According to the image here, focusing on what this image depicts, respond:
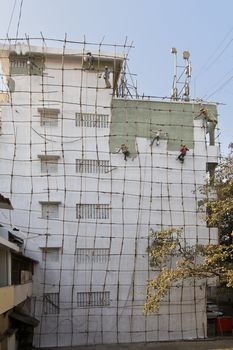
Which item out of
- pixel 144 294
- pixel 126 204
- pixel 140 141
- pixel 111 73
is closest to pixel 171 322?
pixel 144 294

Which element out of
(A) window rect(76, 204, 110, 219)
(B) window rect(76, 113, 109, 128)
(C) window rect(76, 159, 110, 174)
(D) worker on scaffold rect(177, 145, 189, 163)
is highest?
(B) window rect(76, 113, 109, 128)

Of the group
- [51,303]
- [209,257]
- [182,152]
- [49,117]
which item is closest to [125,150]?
[182,152]

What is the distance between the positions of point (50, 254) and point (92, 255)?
1.46m

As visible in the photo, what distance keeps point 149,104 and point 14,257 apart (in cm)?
845

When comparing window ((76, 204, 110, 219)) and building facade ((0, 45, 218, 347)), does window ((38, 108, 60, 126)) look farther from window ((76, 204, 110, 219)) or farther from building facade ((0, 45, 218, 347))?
window ((76, 204, 110, 219))

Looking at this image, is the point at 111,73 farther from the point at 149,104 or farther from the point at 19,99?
the point at 19,99

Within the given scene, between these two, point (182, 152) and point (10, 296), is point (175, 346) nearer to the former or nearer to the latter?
point (182, 152)

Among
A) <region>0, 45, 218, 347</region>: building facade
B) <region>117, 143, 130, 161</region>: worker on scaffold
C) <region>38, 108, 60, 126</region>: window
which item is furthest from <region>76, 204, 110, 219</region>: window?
<region>38, 108, 60, 126</region>: window

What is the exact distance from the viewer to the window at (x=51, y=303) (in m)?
16.4

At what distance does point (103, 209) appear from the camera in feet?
56.4

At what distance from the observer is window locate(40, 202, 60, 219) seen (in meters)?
17.0

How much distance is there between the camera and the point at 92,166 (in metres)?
17.4

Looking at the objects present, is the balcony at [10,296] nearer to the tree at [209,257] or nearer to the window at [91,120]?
the tree at [209,257]

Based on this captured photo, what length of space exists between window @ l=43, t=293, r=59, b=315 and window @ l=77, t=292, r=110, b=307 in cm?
76
